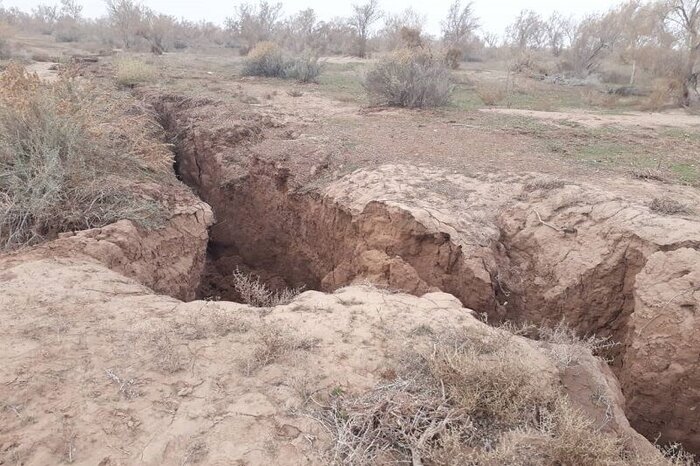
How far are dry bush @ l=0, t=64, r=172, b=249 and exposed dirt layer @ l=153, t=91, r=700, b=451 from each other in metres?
1.83

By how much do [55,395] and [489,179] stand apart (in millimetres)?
4302

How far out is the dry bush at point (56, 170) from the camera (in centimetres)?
385

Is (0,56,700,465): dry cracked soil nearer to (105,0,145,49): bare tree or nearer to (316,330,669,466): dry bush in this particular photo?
(316,330,669,466): dry bush

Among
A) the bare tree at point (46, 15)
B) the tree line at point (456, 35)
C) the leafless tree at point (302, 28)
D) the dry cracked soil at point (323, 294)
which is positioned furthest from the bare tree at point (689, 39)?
the bare tree at point (46, 15)

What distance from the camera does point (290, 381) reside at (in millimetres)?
2412

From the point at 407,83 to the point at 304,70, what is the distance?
354cm

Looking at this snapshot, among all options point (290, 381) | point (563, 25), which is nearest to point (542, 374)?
point (290, 381)

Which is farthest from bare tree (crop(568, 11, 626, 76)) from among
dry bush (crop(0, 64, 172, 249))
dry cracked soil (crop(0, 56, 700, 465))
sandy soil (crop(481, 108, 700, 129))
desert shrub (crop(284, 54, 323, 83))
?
dry bush (crop(0, 64, 172, 249))

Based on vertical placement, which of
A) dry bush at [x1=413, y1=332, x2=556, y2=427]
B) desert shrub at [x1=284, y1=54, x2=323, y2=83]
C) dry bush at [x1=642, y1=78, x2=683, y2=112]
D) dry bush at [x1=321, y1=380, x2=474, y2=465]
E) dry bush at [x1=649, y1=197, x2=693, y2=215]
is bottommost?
dry bush at [x1=321, y1=380, x2=474, y2=465]

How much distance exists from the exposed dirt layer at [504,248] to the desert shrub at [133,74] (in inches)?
189

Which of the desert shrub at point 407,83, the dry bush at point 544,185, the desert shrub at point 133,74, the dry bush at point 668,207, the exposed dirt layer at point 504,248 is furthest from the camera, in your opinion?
the desert shrub at point 133,74

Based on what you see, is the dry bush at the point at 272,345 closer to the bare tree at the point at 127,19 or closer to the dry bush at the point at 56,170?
the dry bush at the point at 56,170

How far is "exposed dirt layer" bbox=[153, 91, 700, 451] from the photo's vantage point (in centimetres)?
359

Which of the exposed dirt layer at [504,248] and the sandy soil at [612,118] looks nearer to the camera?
the exposed dirt layer at [504,248]
